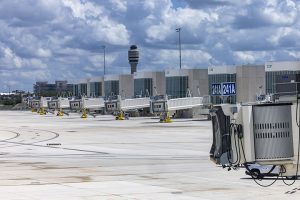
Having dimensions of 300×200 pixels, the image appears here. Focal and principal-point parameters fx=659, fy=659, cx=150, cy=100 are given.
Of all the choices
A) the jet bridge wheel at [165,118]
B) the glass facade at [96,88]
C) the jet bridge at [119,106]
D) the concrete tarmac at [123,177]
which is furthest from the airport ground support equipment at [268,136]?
the glass facade at [96,88]

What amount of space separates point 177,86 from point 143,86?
1894cm

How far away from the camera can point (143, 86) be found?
487 ft

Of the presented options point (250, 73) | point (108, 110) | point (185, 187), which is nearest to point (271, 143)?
point (185, 187)

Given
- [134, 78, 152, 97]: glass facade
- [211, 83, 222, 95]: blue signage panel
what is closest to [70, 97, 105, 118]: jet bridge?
[134, 78, 152, 97]: glass facade

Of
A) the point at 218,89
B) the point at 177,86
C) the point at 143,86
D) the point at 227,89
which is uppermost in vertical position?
the point at 143,86

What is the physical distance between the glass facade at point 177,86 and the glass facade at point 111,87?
3203 centimetres

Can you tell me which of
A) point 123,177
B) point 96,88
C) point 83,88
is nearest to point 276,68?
point 96,88

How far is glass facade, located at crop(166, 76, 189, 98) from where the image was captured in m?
128

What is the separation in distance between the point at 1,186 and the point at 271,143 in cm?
1159

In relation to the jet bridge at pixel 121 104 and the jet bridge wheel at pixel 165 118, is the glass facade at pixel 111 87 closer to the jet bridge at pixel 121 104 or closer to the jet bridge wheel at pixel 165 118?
the jet bridge at pixel 121 104

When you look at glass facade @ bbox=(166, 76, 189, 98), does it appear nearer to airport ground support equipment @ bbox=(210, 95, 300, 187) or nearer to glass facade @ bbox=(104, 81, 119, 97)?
glass facade @ bbox=(104, 81, 119, 97)

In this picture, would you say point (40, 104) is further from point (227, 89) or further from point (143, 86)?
point (227, 89)

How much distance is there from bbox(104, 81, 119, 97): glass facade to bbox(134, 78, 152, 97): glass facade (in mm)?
13763

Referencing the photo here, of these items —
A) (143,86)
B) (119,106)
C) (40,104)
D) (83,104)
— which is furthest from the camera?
(143,86)
